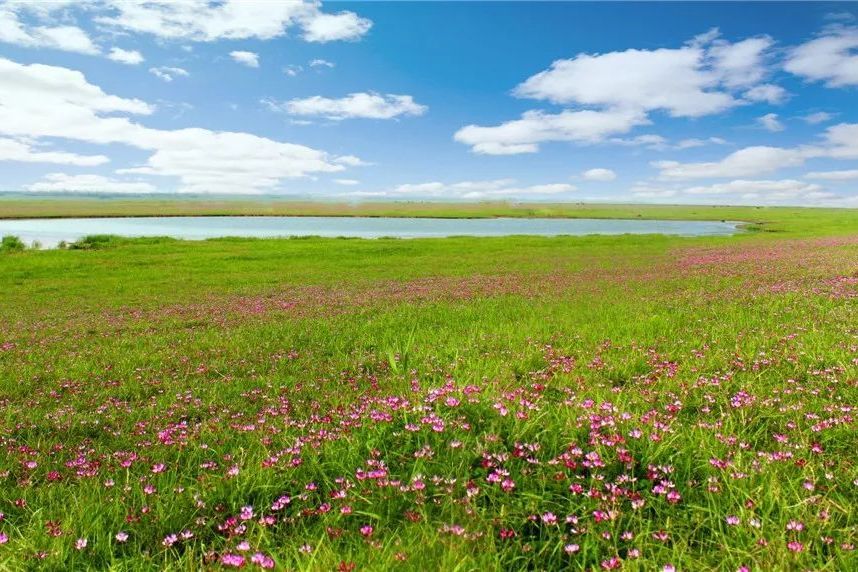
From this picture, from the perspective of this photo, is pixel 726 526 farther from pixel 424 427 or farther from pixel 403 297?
pixel 403 297

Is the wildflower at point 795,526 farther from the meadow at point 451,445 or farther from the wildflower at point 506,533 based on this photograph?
the wildflower at point 506,533

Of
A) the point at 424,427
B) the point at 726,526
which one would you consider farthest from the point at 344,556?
the point at 726,526

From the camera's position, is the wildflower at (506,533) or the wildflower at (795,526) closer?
the wildflower at (795,526)

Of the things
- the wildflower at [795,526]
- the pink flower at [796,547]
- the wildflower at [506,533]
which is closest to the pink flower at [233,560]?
the wildflower at [506,533]

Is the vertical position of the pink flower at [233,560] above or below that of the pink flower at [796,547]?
below

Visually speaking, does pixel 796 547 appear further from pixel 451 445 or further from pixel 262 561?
pixel 262 561

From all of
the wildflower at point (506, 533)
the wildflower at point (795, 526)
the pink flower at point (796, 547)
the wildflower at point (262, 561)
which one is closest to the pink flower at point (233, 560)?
the wildflower at point (262, 561)

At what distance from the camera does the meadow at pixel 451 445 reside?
3.21 m

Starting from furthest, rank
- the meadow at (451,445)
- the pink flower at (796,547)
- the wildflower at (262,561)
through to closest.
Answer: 1. the meadow at (451,445)
2. the wildflower at (262,561)
3. the pink flower at (796,547)

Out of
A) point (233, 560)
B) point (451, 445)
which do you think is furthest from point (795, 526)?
point (233, 560)

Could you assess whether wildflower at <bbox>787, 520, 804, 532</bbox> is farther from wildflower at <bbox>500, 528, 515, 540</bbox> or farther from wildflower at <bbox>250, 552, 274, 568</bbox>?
wildflower at <bbox>250, 552, 274, 568</bbox>

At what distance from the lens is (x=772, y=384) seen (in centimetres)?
657

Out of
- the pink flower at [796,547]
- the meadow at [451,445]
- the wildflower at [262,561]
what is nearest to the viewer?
the pink flower at [796,547]

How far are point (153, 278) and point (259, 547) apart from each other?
36003 mm
